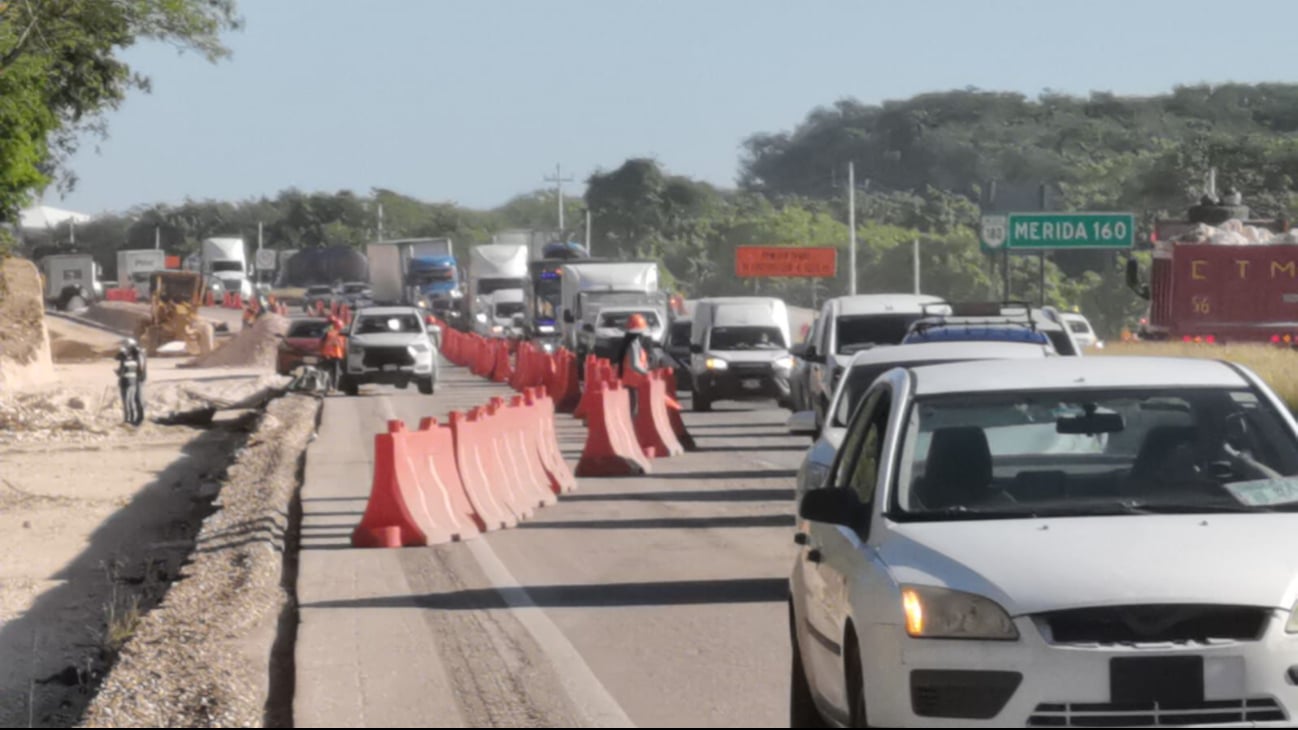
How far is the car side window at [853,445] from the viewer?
27.5ft

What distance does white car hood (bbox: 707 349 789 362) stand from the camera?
3528 centimetres

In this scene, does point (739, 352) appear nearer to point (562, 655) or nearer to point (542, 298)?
point (562, 655)

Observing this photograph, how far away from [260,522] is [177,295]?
66.9m

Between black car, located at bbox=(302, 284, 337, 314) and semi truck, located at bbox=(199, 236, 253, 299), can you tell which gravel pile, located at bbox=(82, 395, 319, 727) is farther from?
semi truck, located at bbox=(199, 236, 253, 299)

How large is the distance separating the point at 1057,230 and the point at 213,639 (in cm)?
4397

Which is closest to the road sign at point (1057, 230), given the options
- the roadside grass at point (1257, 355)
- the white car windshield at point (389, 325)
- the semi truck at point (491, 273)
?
the white car windshield at point (389, 325)

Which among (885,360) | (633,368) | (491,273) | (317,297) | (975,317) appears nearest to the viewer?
(885,360)

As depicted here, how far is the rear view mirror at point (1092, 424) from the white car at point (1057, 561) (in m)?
0.01

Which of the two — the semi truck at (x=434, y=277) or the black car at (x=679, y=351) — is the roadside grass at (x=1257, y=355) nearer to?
the black car at (x=679, y=351)

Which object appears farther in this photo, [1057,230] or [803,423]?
[1057,230]

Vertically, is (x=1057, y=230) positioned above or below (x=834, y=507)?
above

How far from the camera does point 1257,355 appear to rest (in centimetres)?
3212

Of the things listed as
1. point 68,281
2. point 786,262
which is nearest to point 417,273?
point 786,262

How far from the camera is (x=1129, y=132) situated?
151625 millimetres
